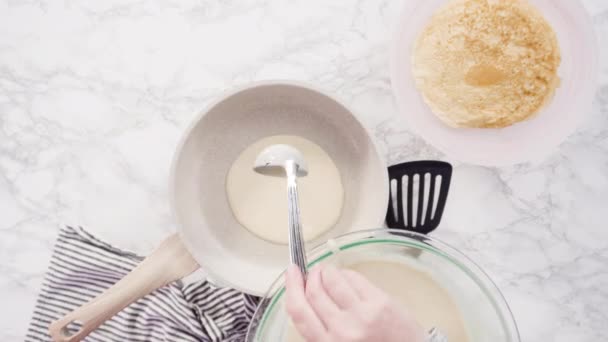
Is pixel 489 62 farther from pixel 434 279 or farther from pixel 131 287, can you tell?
pixel 131 287

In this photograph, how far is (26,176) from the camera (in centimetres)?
66

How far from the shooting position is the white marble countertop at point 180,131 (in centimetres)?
64

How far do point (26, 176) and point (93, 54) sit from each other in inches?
7.6

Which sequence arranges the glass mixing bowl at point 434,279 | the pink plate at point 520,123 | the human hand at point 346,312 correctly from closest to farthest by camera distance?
the human hand at point 346,312 → the glass mixing bowl at point 434,279 → the pink plate at point 520,123

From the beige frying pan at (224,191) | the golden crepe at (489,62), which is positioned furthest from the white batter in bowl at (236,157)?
the golden crepe at (489,62)

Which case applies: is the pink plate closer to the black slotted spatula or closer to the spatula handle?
the black slotted spatula

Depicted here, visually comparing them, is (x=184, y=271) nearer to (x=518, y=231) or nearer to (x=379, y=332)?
(x=379, y=332)

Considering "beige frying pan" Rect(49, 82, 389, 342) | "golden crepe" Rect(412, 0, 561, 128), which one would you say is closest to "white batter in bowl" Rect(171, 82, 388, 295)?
"beige frying pan" Rect(49, 82, 389, 342)

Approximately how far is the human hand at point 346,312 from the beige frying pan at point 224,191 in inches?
7.1

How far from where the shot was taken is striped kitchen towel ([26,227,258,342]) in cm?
62

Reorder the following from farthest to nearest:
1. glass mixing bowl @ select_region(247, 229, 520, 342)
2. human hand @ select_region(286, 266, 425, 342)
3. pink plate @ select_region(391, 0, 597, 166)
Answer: pink plate @ select_region(391, 0, 597, 166) < glass mixing bowl @ select_region(247, 229, 520, 342) < human hand @ select_region(286, 266, 425, 342)

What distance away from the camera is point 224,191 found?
0.62 m

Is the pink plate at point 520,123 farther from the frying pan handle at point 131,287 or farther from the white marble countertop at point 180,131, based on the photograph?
the frying pan handle at point 131,287

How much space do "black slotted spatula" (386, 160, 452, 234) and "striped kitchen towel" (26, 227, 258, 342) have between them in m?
0.22
